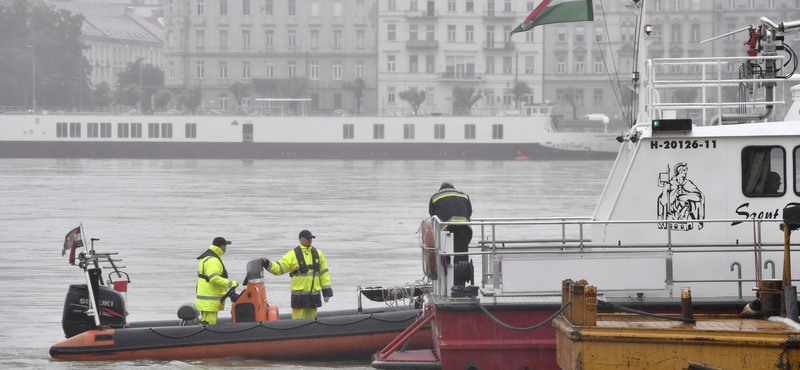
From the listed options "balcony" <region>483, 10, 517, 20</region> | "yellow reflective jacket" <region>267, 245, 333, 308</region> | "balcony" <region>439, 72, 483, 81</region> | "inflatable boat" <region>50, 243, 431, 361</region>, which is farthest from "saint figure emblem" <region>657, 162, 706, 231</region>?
"balcony" <region>483, 10, 517, 20</region>

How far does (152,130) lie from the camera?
8662 cm

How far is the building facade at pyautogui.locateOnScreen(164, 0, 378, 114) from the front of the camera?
106938 millimetres

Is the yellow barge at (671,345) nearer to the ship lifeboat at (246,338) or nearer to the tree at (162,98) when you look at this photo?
the ship lifeboat at (246,338)

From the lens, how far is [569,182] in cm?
5288

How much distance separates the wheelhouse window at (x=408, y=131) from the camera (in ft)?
286

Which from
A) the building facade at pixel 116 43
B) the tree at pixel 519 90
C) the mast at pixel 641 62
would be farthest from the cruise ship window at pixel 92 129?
the mast at pixel 641 62

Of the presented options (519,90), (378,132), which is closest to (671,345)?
(378,132)

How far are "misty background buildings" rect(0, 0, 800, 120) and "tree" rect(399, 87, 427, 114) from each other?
2.36 metres

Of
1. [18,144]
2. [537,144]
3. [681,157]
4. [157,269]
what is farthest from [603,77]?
[681,157]

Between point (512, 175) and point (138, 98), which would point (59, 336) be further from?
point (138, 98)

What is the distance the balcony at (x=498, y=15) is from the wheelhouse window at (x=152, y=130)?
3459 centimetres

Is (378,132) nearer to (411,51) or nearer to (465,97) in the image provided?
(465,97)

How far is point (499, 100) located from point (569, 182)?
53.0 m

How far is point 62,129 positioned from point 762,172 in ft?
265
